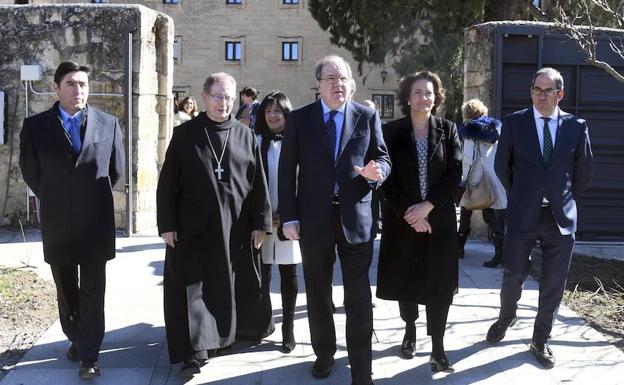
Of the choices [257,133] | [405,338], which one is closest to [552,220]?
[405,338]

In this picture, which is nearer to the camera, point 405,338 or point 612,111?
point 405,338

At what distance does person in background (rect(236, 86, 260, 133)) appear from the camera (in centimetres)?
782

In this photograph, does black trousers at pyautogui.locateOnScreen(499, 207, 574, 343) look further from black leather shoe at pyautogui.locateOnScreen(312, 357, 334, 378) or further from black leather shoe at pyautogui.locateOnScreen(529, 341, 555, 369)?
black leather shoe at pyautogui.locateOnScreen(312, 357, 334, 378)

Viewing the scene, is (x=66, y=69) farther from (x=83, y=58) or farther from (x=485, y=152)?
(x=83, y=58)

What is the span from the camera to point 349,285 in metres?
4.33

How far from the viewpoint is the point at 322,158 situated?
430 centimetres

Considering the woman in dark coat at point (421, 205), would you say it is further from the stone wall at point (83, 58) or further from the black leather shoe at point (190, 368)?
the stone wall at point (83, 58)

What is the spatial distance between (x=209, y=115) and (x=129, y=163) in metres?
4.77

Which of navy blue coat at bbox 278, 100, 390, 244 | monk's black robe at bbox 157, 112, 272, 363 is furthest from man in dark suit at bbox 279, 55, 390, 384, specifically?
monk's black robe at bbox 157, 112, 272, 363

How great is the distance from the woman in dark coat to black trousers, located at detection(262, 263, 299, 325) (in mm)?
643

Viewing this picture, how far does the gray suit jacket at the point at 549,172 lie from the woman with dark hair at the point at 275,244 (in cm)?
153

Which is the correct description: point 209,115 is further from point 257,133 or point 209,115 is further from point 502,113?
point 502,113

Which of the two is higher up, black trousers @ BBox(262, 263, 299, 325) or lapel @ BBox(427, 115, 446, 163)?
lapel @ BBox(427, 115, 446, 163)

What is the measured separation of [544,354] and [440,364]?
0.71m
